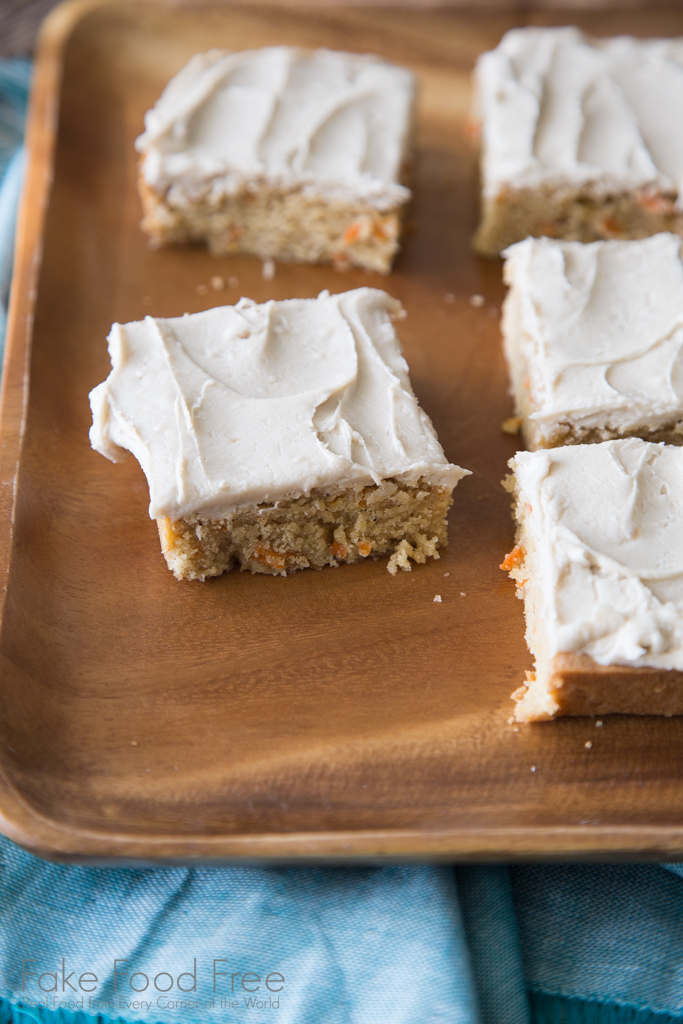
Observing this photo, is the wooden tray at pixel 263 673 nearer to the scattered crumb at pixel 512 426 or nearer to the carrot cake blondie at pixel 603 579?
the scattered crumb at pixel 512 426

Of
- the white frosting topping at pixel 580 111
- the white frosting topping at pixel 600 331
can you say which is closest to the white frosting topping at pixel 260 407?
the white frosting topping at pixel 600 331

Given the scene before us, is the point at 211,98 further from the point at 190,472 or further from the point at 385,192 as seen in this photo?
A: the point at 190,472

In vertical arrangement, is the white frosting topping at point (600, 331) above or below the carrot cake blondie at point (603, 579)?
above

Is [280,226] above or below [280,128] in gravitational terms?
below

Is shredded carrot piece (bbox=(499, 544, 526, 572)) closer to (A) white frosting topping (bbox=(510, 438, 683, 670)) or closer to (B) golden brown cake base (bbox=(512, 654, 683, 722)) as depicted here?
(A) white frosting topping (bbox=(510, 438, 683, 670))

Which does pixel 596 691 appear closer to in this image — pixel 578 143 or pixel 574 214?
pixel 574 214

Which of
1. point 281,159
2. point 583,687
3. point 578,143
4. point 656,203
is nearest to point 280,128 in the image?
point 281,159
